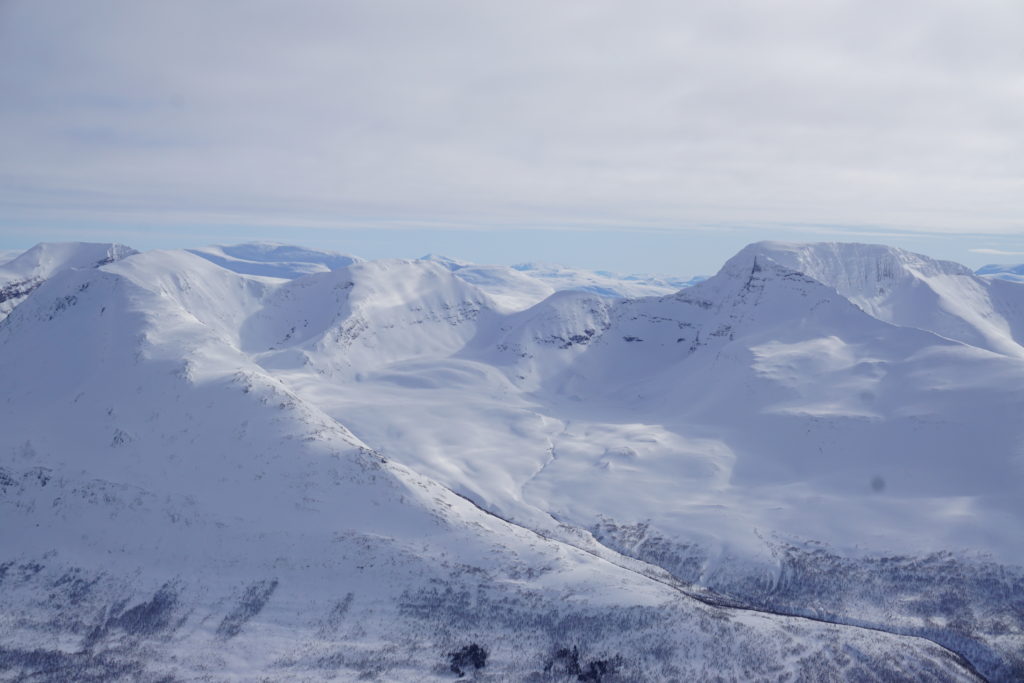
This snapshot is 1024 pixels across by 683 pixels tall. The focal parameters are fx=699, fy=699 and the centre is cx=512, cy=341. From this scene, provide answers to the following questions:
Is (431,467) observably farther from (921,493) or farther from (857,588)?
(921,493)

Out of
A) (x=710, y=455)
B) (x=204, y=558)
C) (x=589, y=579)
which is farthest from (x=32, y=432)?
(x=710, y=455)

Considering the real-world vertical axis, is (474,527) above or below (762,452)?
above

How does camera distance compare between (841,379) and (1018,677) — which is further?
(841,379)

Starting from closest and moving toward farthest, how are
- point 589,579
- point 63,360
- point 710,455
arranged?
point 589,579 → point 63,360 → point 710,455

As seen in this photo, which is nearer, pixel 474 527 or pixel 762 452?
pixel 474 527

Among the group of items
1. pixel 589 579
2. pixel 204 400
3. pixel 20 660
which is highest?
pixel 204 400

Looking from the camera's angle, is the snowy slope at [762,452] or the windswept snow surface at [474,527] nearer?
the windswept snow surface at [474,527]

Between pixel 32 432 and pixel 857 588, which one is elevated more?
pixel 32 432

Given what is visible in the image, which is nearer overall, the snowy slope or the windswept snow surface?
the windswept snow surface
